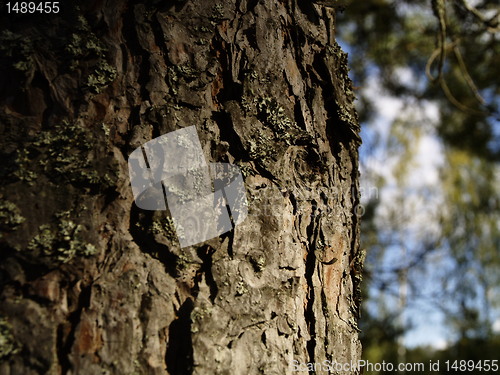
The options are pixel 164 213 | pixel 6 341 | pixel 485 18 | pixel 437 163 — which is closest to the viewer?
pixel 6 341

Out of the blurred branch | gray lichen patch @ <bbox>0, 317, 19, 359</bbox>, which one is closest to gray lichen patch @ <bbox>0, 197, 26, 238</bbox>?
gray lichen patch @ <bbox>0, 317, 19, 359</bbox>

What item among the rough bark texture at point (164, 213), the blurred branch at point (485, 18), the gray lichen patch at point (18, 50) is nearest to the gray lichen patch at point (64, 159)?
the rough bark texture at point (164, 213)

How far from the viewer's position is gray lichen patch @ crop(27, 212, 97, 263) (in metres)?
0.61

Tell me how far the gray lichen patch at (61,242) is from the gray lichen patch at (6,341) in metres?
0.09

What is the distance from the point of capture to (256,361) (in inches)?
25.8

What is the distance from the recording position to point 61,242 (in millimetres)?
614

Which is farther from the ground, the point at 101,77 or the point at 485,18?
the point at 485,18

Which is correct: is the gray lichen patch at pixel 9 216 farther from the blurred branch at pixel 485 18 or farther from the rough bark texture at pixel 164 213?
the blurred branch at pixel 485 18

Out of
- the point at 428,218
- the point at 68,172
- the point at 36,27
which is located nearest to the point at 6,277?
the point at 68,172

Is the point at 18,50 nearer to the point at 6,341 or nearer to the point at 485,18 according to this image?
the point at 6,341

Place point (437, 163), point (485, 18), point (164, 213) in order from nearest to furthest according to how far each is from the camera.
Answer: point (164, 213), point (485, 18), point (437, 163)

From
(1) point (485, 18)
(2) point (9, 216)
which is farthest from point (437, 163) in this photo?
(2) point (9, 216)

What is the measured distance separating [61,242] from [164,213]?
14cm

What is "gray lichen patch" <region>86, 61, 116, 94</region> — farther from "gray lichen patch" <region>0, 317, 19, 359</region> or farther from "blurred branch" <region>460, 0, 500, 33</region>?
"blurred branch" <region>460, 0, 500, 33</region>
